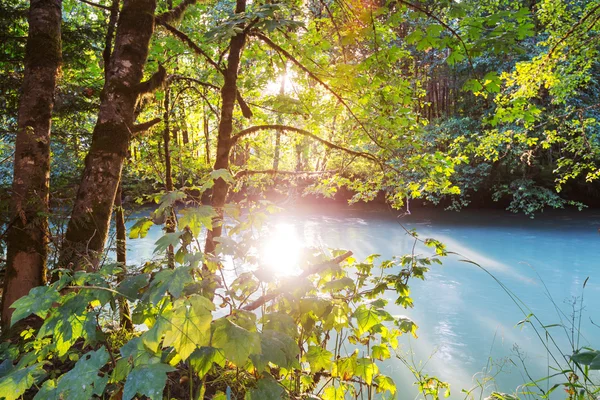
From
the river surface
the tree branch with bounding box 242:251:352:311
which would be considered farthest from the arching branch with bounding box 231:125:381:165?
the tree branch with bounding box 242:251:352:311

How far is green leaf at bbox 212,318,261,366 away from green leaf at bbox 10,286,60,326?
46 centimetres

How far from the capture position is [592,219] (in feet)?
47.2

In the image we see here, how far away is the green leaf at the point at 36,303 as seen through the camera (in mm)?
894

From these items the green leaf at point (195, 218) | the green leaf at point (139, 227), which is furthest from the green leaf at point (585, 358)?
the green leaf at point (139, 227)

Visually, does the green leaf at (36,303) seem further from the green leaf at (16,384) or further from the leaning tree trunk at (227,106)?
the leaning tree trunk at (227,106)

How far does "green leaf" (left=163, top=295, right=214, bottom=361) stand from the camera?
899 millimetres

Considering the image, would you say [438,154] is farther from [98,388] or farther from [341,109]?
[98,388]

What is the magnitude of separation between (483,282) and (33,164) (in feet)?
29.7

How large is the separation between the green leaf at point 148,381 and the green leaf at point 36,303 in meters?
0.31

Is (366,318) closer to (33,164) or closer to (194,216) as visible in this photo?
A: (194,216)

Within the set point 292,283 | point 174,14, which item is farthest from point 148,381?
point 174,14

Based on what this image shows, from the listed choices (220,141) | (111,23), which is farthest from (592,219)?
(111,23)

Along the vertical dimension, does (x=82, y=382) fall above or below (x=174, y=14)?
below

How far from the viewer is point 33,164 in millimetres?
2469
